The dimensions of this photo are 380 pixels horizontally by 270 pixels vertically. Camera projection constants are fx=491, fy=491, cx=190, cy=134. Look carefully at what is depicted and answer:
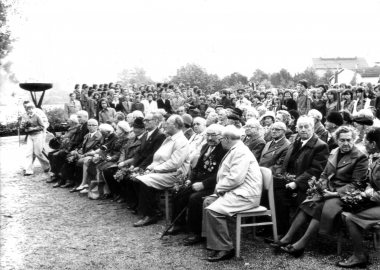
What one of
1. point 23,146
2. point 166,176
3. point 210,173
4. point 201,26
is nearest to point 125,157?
point 166,176

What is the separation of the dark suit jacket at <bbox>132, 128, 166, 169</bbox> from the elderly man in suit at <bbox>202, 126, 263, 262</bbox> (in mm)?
2321

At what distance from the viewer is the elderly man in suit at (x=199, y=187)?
593 cm

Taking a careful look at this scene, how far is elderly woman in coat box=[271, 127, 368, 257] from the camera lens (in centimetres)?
508

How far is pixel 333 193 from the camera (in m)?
5.21

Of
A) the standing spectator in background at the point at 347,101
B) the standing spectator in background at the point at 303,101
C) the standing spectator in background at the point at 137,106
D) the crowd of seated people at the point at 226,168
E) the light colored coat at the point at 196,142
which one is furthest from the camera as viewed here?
the standing spectator in background at the point at 137,106

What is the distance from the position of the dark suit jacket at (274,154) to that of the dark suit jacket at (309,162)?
41cm

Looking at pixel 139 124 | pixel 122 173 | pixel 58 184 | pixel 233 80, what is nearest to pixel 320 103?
pixel 139 124

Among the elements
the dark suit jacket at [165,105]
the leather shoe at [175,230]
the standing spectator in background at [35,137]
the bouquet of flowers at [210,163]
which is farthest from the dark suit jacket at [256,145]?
the dark suit jacket at [165,105]

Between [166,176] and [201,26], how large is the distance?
35800 millimetres

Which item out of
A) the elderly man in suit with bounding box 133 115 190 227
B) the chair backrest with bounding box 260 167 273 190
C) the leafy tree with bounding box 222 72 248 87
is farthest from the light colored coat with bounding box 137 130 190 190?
the leafy tree with bounding box 222 72 248 87

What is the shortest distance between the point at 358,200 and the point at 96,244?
3077 millimetres

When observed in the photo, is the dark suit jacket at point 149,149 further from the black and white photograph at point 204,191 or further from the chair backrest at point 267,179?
the chair backrest at point 267,179

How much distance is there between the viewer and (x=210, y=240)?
208 inches

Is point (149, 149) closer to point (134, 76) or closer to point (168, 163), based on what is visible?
point (168, 163)
